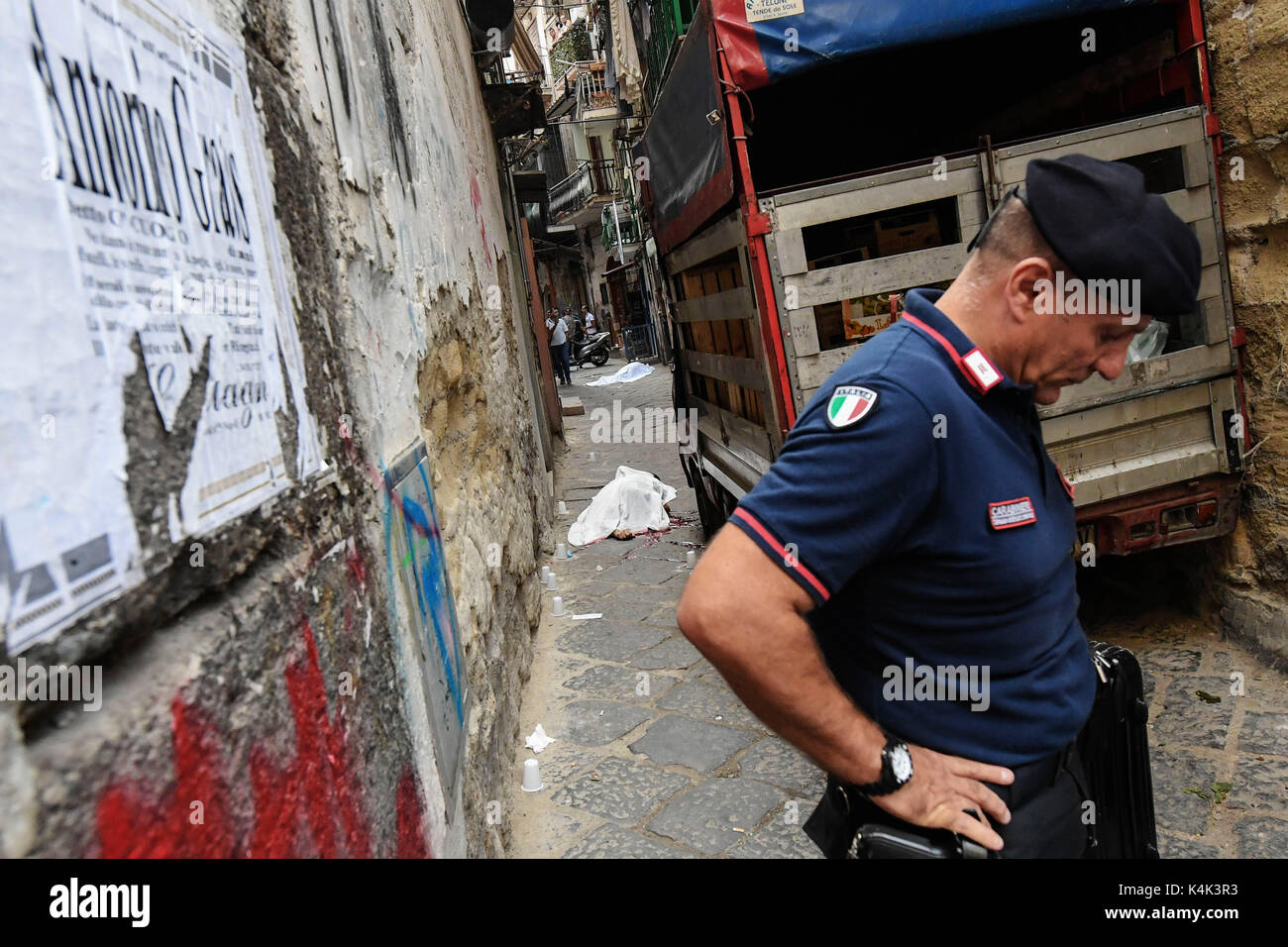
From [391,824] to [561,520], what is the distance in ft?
20.7

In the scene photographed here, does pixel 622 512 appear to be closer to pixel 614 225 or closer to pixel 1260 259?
pixel 1260 259

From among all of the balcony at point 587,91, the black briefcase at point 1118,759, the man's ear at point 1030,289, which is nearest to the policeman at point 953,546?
the man's ear at point 1030,289

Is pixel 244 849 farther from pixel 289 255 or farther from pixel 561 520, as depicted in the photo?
pixel 561 520

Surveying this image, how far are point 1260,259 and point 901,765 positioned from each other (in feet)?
11.0

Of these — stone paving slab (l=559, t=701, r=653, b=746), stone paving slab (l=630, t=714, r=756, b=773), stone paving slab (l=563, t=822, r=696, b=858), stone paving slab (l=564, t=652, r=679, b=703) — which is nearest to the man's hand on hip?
stone paving slab (l=563, t=822, r=696, b=858)

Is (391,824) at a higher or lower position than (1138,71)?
lower

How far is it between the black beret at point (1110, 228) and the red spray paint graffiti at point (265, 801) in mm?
1222

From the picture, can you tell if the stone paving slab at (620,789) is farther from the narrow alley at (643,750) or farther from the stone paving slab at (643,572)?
the stone paving slab at (643,572)

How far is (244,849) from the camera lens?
932mm

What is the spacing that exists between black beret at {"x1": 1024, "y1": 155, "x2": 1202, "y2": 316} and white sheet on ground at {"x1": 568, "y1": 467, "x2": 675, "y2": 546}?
5750 millimetres

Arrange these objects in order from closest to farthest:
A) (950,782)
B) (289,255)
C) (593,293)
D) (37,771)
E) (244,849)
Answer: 1. (37,771)
2. (244,849)
3. (950,782)
4. (289,255)
5. (593,293)

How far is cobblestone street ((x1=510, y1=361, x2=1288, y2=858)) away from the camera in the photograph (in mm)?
2801

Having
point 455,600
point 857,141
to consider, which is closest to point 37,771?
point 455,600

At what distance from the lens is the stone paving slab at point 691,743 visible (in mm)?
3408
